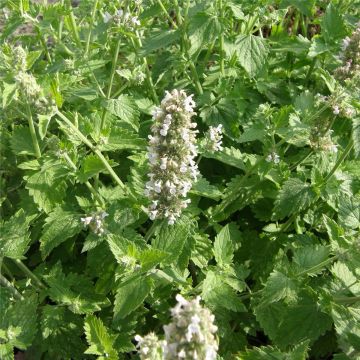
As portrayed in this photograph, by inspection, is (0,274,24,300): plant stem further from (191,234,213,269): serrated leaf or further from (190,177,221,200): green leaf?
(190,177,221,200): green leaf

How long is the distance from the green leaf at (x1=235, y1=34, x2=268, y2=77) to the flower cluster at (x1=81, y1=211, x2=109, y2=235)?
1592 mm

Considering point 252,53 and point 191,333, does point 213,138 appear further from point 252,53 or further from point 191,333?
point 191,333

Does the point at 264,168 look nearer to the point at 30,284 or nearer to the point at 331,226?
the point at 331,226

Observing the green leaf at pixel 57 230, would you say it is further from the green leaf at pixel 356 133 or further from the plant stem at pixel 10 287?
the green leaf at pixel 356 133

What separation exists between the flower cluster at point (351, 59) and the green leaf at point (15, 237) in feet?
7.92

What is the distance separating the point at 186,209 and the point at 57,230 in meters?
0.91

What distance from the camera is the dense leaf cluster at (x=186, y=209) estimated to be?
3041 mm

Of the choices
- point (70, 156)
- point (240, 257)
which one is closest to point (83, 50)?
point (70, 156)

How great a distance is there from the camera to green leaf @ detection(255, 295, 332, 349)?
323 centimetres

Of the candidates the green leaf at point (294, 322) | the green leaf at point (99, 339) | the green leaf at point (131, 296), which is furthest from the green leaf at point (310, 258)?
the green leaf at point (99, 339)

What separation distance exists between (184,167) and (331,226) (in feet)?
3.59

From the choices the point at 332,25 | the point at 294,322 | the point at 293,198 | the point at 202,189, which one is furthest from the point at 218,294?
the point at 332,25

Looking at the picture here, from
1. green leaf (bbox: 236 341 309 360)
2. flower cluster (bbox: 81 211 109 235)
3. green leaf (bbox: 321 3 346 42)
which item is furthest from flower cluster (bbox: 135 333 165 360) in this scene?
green leaf (bbox: 321 3 346 42)

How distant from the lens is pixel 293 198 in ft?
11.9
